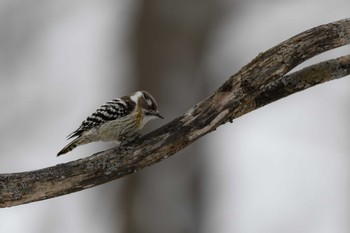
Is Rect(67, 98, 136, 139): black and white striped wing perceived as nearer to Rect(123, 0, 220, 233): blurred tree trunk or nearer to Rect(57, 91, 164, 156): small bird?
Rect(57, 91, 164, 156): small bird

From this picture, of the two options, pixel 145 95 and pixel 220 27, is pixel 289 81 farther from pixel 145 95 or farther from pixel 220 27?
pixel 220 27

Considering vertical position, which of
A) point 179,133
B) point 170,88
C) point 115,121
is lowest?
point 179,133

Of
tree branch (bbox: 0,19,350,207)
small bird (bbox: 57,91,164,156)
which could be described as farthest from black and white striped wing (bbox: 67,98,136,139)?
tree branch (bbox: 0,19,350,207)

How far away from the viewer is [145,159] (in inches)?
166

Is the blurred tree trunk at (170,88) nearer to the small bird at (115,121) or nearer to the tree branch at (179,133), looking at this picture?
the small bird at (115,121)

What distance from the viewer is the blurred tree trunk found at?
6152 mm

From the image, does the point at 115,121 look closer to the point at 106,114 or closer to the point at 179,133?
the point at 106,114

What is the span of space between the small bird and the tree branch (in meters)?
0.73

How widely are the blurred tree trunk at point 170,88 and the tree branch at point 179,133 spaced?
1.87 meters

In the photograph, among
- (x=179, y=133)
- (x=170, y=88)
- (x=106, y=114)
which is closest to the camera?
(x=179, y=133)

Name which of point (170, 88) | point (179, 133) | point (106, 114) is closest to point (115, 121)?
point (106, 114)

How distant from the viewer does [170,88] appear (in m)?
6.29

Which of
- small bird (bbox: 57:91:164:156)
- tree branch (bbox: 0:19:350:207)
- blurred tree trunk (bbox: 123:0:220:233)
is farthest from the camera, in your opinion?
blurred tree trunk (bbox: 123:0:220:233)

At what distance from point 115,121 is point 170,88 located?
1.20 meters
